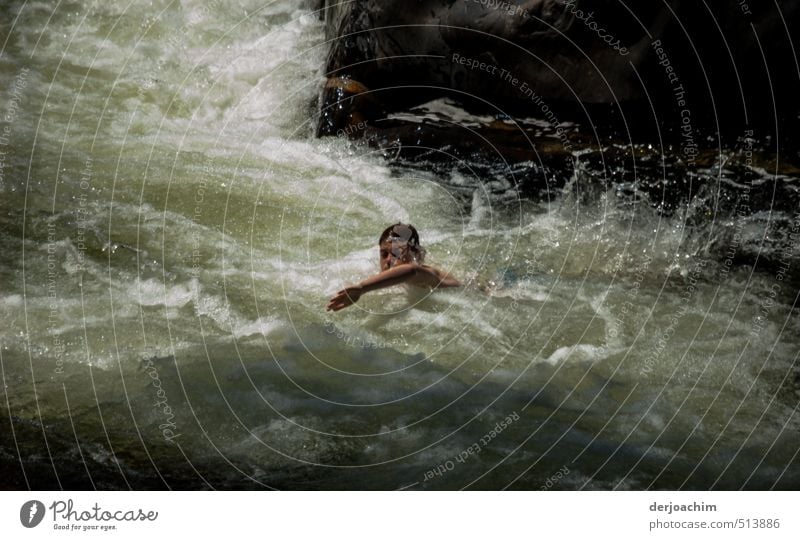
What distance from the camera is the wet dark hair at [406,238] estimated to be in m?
3.93

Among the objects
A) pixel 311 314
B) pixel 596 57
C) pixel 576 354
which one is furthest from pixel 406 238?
pixel 596 57

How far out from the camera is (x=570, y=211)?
14.9 feet

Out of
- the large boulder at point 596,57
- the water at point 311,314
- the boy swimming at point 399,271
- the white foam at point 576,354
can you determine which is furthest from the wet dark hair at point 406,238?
the large boulder at point 596,57

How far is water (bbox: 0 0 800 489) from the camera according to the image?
317 centimetres

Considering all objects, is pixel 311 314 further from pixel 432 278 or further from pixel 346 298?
pixel 432 278

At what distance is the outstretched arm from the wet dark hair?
9cm

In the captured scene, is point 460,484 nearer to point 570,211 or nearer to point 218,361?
point 218,361

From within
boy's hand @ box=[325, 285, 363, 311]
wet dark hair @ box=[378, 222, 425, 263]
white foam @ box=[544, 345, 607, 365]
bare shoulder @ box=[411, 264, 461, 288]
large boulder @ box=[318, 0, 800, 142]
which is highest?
large boulder @ box=[318, 0, 800, 142]

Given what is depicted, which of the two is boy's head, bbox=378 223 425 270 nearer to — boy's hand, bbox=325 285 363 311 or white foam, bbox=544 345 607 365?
boy's hand, bbox=325 285 363 311

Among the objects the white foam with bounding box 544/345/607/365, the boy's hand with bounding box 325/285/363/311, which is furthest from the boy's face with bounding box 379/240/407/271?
the white foam with bounding box 544/345/607/365

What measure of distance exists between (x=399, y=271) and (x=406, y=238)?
23 centimetres

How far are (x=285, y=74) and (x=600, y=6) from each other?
2.11m

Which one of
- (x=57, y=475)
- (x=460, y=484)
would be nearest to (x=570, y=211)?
(x=460, y=484)

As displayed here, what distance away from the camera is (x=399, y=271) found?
150 inches
